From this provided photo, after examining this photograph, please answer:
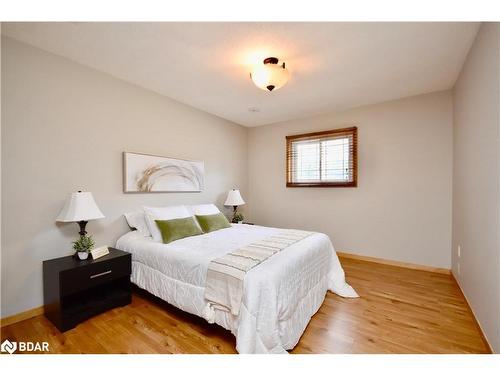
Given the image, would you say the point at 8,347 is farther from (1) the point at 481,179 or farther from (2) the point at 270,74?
(1) the point at 481,179

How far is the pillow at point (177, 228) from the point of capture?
2.36 meters

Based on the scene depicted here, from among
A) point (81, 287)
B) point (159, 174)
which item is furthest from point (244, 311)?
point (159, 174)

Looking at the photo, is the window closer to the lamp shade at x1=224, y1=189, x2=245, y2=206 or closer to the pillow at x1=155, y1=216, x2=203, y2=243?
the lamp shade at x1=224, y1=189, x2=245, y2=206

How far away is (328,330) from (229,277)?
3.16 feet

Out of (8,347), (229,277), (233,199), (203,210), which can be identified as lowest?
(8,347)

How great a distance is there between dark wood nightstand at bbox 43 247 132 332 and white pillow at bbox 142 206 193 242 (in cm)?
34

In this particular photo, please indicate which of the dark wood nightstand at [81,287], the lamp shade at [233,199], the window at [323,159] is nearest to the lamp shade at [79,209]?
the dark wood nightstand at [81,287]

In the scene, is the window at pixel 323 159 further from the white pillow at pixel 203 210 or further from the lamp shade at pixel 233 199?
the white pillow at pixel 203 210

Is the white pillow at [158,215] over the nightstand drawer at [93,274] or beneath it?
over

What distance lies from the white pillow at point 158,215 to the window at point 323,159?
2.13 m

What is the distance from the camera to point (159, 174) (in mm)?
3004

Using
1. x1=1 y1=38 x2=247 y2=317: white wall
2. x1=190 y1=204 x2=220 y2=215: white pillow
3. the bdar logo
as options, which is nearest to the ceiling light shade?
x1=1 y1=38 x2=247 y2=317: white wall

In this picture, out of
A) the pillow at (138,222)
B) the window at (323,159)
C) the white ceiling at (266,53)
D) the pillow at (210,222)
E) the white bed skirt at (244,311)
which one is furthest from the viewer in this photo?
the window at (323,159)

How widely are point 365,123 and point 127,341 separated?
3913 millimetres
